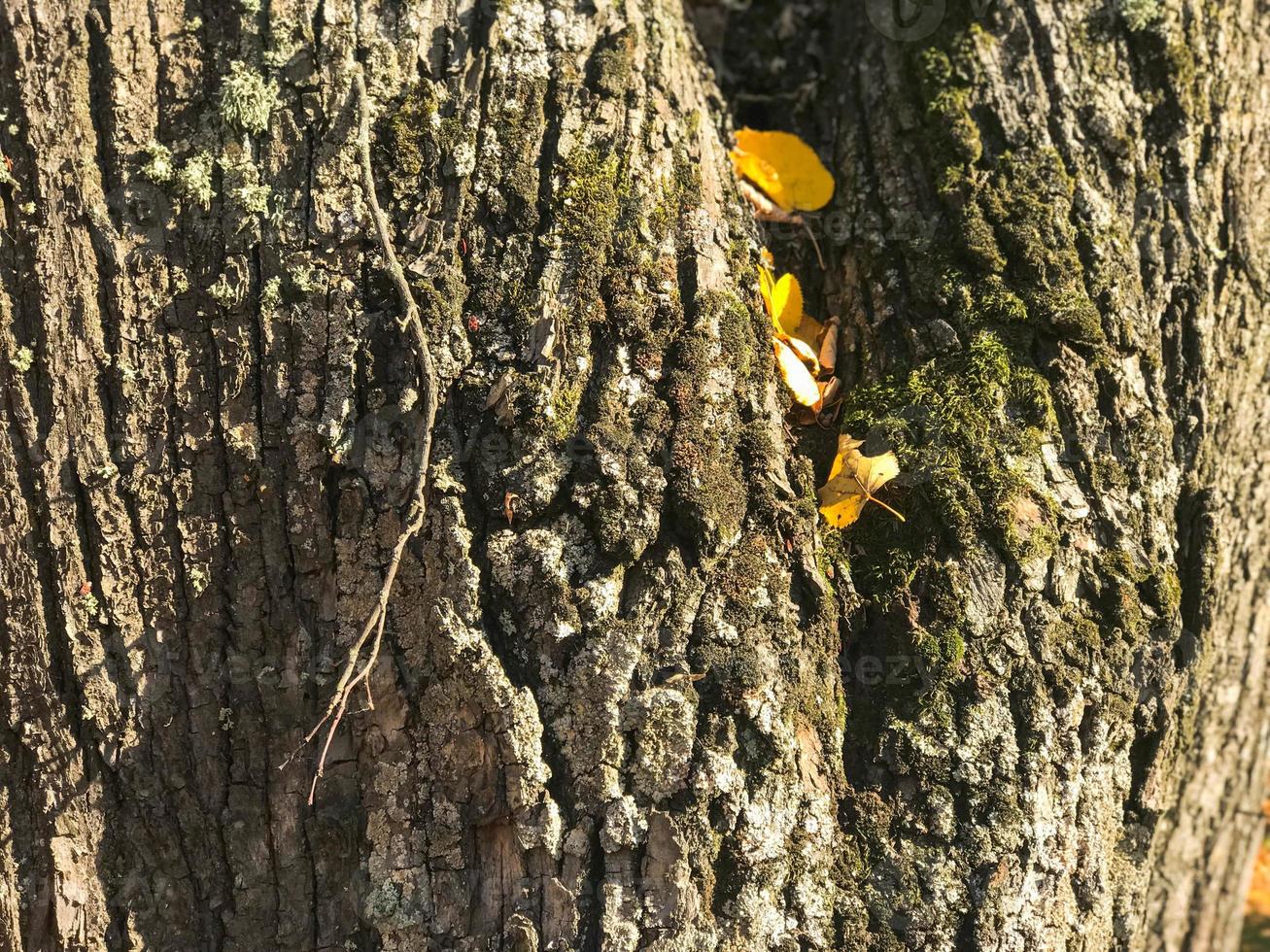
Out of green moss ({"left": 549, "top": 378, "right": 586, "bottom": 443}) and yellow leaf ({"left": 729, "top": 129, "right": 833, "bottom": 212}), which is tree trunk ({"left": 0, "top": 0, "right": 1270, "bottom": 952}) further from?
yellow leaf ({"left": 729, "top": 129, "right": 833, "bottom": 212})

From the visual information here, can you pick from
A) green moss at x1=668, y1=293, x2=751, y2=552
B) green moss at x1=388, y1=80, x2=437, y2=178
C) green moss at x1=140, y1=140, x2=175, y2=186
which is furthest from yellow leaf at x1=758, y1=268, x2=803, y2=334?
green moss at x1=140, y1=140, x2=175, y2=186

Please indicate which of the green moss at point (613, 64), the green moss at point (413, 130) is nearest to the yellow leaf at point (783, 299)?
the green moss at point (613, 64)

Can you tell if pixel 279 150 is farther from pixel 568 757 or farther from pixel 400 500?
pixel 568 757

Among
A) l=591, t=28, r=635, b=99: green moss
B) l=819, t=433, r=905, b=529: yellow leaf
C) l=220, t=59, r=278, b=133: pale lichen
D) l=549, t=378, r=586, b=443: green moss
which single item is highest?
l=591, t=28, r=635, b=99: green moss

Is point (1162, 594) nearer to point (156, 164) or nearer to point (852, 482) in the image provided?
point (852, 482)

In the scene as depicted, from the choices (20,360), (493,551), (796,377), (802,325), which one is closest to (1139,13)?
(802,325)

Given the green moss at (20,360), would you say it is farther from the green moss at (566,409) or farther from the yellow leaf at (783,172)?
the yellow leaf at (783,172)

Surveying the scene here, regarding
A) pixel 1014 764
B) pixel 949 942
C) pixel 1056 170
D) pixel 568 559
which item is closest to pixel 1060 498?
pixel 1014 764
